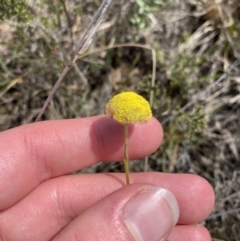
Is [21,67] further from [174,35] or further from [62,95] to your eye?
[174,35]

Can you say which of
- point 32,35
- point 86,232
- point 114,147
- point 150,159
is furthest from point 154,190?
point 32,35

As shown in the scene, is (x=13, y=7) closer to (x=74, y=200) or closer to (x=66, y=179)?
(x=66, y=179)

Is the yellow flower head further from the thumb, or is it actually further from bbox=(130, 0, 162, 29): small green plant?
bbox=(130, 0, 162, 29): small green plant

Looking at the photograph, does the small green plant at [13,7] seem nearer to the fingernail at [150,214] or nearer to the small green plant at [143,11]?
the small green plant at [143,11]

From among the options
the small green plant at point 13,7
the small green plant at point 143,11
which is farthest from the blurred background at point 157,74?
the small green plant at point 13,7

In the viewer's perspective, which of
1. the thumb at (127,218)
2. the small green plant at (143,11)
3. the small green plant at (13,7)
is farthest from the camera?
the small green plant at (143,11)

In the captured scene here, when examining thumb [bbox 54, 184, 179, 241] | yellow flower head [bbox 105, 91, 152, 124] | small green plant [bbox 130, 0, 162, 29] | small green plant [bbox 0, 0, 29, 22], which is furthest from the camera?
small green plant [bbox 130, 0, 162, 29]

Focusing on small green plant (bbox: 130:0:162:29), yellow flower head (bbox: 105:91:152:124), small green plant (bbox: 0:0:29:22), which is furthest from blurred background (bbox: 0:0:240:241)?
yellow flower head (bbox: 105:91:152:124)
